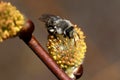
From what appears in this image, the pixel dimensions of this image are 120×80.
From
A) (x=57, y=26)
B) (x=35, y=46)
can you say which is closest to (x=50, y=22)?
(x=57, y=26)

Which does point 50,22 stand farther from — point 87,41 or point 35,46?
point 87,41

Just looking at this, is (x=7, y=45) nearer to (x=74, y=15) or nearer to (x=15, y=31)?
(x=74, y=15)

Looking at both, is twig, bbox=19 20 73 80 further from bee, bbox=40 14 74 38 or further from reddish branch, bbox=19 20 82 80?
bee, bbox=40 14 74 38

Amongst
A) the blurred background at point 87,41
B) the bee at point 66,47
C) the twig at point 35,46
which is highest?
the twig at point 35,46

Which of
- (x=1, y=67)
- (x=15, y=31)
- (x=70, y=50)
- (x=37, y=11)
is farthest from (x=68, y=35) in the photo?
(x=37, y=11)

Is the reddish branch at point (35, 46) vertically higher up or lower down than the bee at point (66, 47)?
higher up

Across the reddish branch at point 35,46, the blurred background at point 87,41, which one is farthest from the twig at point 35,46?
the blurred background at point 87,41

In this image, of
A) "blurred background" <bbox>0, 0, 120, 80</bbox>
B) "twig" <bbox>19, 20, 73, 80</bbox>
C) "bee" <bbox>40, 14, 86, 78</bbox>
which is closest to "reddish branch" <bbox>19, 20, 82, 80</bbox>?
"twig" <bbox>19, 20, 73, 80</bbox>

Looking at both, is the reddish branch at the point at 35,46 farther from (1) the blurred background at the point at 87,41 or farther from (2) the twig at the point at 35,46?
(1) the blurred background at the point at 87,41

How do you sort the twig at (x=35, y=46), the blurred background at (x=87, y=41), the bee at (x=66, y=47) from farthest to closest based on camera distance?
the blurred background at (x=87, y=41), the bee at (x=66, y=47), the twig at (x=35, y=46)
